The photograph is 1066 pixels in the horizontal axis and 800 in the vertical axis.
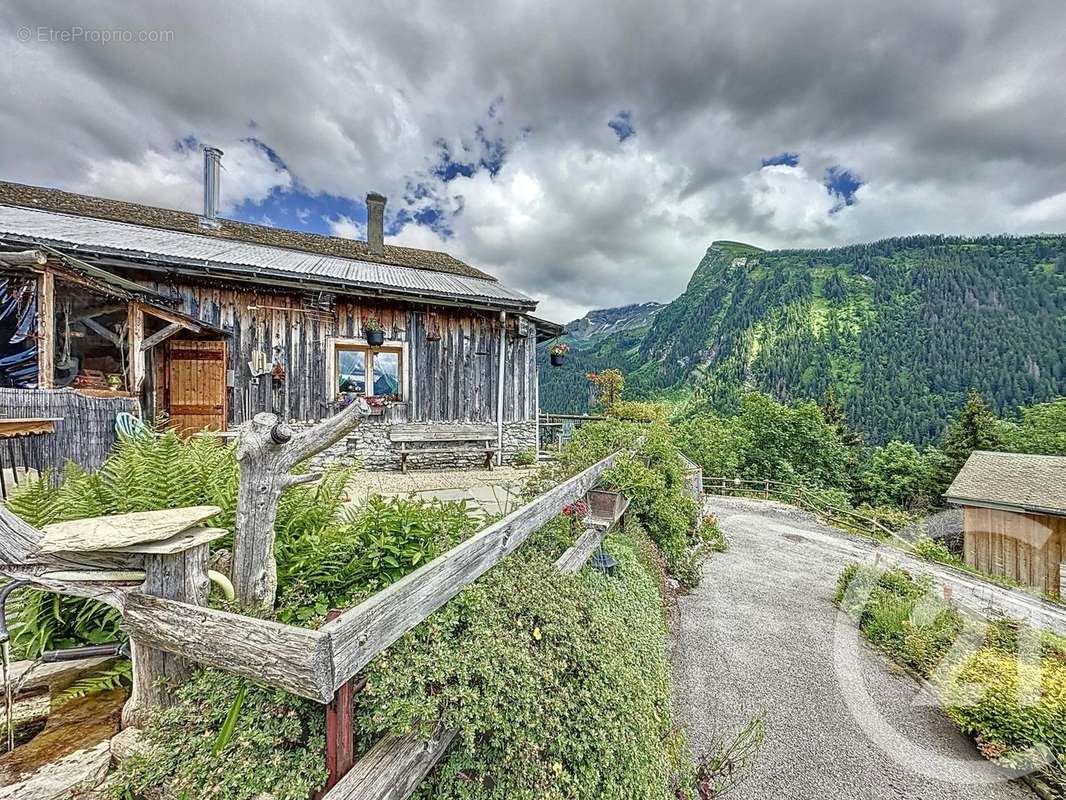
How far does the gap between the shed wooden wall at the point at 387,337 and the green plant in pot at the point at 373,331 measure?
0.10 m

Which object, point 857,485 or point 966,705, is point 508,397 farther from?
point 857,485

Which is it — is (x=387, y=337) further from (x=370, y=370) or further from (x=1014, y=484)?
(x=1014, y=484)

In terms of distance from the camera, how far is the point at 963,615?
6.07 meters

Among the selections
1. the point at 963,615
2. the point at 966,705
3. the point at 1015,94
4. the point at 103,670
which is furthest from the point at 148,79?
the point at 1015,94

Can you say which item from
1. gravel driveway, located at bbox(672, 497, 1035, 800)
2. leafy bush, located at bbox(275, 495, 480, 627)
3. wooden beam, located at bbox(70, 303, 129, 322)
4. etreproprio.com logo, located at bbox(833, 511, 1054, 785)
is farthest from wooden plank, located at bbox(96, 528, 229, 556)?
wooden beam, located at bbox(70, 303, 129, 322)

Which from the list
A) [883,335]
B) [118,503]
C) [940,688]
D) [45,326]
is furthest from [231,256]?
[883,335]

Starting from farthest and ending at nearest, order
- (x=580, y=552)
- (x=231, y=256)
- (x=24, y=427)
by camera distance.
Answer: (x=231, y=256) → (x=580, y=552) → (x=24, y=427)

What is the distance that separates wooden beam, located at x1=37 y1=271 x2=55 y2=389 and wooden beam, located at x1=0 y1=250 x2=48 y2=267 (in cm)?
18

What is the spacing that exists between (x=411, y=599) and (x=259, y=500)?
2.40 ft

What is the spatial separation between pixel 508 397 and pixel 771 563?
6644 millimetres

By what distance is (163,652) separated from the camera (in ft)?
5.00

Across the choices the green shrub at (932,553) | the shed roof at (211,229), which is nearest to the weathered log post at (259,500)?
the shed roof at (211,229)

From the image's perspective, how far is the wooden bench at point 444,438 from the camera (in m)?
7.97

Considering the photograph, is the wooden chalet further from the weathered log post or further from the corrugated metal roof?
the weathered log post
